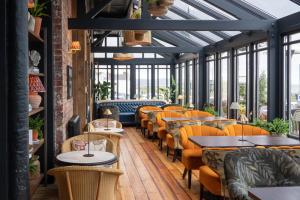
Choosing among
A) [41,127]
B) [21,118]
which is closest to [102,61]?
[41,127]

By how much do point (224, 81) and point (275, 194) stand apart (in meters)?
9.23

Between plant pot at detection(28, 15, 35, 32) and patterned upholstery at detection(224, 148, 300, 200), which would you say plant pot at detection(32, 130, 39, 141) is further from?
patterned upholstery at detection(224, 148, 300, 200)

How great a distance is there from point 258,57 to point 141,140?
4362 millimetres

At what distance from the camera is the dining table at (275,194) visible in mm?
2487

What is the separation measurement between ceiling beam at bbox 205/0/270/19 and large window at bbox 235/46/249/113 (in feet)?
4.03

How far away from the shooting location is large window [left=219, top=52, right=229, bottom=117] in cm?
1136

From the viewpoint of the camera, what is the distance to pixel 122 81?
747 inches

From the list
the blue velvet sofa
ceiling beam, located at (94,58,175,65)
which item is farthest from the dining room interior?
ceiling beam, located at (94,58,175,65)

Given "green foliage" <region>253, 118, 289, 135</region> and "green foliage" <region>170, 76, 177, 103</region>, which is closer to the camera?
"green foliage" <region>253, 118, 289, 135</region>

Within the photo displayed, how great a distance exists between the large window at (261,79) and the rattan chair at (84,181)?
5923 mm

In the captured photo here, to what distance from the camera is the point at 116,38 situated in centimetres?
1884

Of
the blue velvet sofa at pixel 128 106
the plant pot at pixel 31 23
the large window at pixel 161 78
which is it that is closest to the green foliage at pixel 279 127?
the plant pot at pixel 31 23

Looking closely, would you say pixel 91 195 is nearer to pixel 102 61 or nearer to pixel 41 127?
pixel 41 127

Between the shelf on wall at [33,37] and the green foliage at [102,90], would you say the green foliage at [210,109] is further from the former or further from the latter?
the shelf on wall at [33,37]
